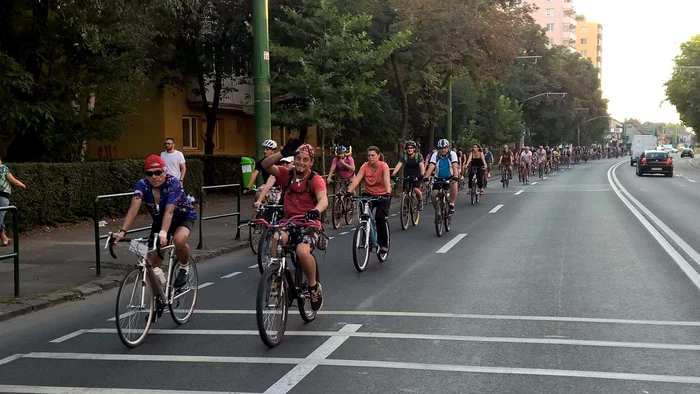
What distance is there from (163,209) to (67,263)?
4.63 metres

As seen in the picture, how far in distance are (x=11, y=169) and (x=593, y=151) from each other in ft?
330

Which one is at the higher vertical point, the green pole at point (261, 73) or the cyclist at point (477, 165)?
the green pole at point (261, 73)

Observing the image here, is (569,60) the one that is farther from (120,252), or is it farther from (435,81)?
(120,252)

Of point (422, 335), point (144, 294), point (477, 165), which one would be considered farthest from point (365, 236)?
point (477, 165)

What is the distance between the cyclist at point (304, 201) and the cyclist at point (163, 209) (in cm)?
85

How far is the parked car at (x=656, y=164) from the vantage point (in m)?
42.8

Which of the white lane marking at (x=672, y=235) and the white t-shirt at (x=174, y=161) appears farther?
the white t-shirt at (x=174, y=161)

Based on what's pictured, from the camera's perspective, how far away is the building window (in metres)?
30.5

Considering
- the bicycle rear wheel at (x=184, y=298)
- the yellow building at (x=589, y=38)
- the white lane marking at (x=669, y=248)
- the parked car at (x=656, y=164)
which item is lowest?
the white lane marking at (x=669, y=248)

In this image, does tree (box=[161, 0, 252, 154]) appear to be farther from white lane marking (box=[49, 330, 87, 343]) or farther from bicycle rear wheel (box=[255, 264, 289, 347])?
bicycle rear wheel (box=[255, 264, 289, 347])

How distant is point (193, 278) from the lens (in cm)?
737

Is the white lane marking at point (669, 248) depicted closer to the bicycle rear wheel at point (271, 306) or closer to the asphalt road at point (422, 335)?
the asphalt road at point (422, 335)

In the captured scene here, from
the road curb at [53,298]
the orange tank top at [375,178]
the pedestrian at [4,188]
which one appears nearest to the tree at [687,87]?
the orange tank top at [375,178]

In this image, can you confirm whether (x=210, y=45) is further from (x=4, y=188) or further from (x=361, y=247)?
(x=361, y=247)
